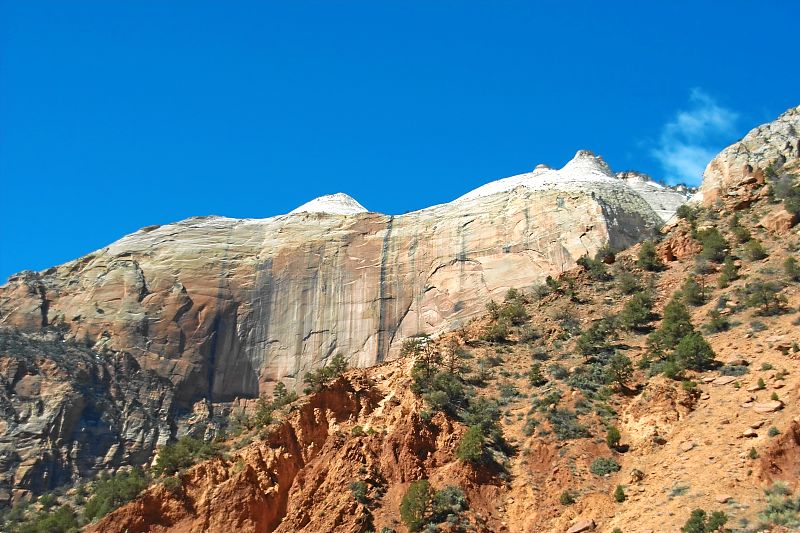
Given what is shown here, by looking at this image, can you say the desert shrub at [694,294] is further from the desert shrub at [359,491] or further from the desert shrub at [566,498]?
the desert shrub at [359,491]

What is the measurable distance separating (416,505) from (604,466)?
6.99m

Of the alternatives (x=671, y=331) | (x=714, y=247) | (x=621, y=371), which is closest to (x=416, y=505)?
(x=621, y=371)

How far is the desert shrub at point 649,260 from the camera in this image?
51750mm

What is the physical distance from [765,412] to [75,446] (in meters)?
43.7

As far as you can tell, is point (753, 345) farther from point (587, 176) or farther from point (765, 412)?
point (587, 176)

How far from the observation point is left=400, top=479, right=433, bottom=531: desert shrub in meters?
34.6

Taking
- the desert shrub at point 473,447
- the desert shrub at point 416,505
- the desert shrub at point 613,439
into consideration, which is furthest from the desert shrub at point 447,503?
the desert shrub at point 613,439

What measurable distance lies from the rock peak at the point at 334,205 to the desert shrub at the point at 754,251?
142ft

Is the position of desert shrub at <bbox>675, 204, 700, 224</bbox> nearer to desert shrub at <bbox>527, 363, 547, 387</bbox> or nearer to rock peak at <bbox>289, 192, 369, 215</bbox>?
desert shrub at <bbox>527, 363, 547, 387</bbox>

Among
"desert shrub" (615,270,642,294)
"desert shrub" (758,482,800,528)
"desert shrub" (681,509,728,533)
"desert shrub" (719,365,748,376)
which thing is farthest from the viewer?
"desert shrub" (615,270,642,294)

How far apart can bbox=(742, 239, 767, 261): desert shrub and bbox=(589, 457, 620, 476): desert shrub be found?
50.4 feet

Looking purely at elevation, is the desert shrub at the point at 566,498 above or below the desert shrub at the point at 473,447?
below

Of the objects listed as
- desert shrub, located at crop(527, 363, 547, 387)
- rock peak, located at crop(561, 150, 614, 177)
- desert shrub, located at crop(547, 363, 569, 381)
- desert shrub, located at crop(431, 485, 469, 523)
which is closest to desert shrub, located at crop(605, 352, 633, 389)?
desert shrub, located at crop(547, 363, 569, 381)

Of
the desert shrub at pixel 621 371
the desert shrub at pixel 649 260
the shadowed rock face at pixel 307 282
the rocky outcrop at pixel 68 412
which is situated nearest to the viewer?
the desert shrub at pixel 621 371
